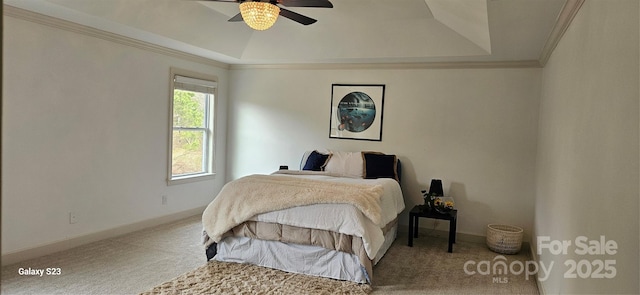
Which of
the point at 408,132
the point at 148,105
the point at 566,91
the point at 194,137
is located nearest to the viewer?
the point at 566,91

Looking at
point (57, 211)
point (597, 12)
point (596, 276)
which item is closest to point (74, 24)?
point (57, 211)

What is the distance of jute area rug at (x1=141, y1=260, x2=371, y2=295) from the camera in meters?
3.23

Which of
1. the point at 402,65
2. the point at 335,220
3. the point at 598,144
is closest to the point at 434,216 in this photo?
the point at 335,220

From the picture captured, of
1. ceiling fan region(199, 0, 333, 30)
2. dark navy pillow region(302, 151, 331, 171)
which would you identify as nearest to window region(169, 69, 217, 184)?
dark navy pillow region(302, 151, 331, 171)

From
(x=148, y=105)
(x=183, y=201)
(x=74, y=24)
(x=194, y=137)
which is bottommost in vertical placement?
(x=183, y=201)

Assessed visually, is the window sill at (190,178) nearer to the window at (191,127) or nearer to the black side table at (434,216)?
the window at (191,127)

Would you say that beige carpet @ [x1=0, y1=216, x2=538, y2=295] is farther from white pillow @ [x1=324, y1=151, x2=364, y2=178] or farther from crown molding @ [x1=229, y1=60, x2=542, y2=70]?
crown molding @ [x1=229, y1=60, x2=542, y2=70]

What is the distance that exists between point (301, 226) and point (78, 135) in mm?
2433

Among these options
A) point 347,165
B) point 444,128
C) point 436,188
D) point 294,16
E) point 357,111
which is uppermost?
point 294,16

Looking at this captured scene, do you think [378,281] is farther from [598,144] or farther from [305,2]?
[305,2]

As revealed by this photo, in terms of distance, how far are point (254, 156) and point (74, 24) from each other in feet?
9.77

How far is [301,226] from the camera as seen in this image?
11.7 feet

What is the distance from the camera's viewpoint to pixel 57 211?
3.98 meters

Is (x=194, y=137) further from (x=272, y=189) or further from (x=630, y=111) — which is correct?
(x=630, y=111)
